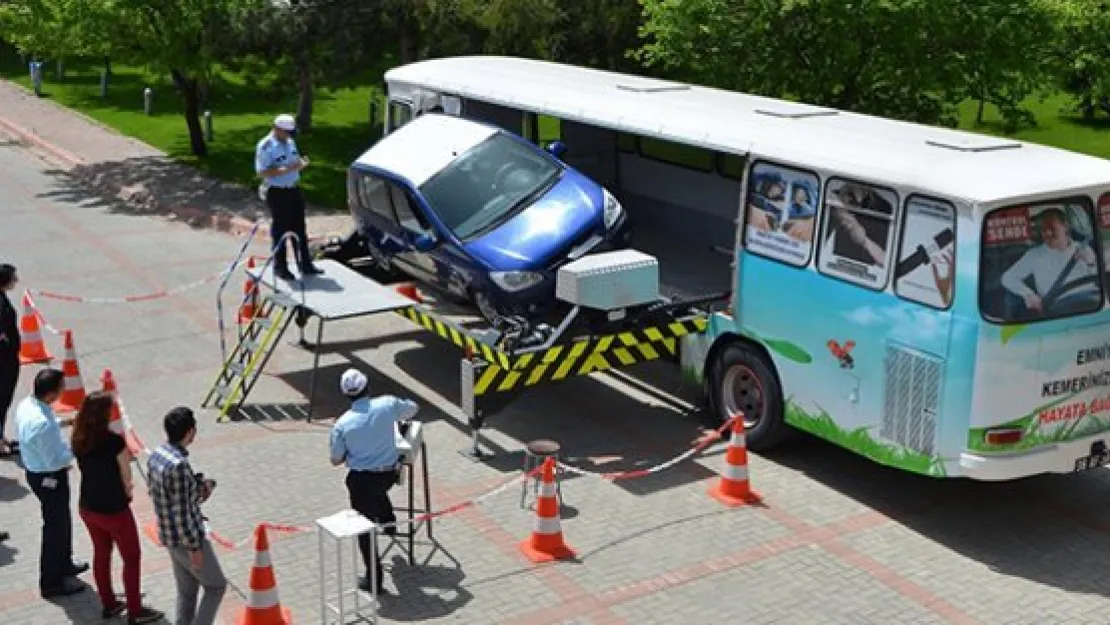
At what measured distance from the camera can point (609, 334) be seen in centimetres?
1266

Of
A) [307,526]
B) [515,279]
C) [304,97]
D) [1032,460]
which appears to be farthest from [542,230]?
[304,97]

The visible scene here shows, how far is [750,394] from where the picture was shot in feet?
41.1

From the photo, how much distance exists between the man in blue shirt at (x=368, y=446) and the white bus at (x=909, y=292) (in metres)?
3.82

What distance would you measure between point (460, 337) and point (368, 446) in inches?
147

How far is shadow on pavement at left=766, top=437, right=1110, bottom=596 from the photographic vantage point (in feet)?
34.4

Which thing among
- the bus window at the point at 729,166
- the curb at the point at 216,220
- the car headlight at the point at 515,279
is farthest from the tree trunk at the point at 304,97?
the car headlight at the point at 515,279

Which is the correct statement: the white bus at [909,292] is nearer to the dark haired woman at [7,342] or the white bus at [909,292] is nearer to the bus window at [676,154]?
the bus window at [676,154]

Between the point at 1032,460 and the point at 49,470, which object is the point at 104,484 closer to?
the point at 49,470

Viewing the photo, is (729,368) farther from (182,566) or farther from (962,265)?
(182,566)

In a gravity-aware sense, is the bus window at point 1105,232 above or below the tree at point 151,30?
below

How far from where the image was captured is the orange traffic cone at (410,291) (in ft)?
48.9

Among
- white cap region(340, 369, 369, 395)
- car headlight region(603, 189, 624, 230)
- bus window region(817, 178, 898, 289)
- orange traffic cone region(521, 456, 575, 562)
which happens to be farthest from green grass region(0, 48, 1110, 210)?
white cap region(340, 369, 369, 395)

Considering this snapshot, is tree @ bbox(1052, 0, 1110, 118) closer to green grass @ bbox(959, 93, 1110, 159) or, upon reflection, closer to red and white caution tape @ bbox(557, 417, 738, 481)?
green grass @ bbox(959, 93, 1110, 159)

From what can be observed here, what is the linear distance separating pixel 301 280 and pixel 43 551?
5170mm
